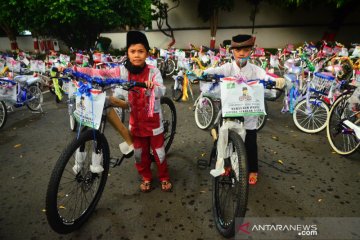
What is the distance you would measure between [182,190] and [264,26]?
22.0 m

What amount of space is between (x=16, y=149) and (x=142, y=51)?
11.4 feet

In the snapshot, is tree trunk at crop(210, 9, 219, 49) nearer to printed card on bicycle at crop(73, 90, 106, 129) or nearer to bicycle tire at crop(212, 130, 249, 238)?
bicycle tire at crop(212, 130, 249, 238)

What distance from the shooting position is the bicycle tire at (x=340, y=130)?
4047 millimetres

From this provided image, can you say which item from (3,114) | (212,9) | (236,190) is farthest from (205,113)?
(212,9)

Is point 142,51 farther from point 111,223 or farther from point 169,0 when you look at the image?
point 169,0

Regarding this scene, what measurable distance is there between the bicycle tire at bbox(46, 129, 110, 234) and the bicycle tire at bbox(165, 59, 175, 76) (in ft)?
27.6

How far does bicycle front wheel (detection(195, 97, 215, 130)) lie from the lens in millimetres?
5223

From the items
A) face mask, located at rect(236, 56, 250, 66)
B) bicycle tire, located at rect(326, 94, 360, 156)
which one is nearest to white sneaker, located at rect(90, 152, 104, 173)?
face mask, located at rect(236, 56, 250, 66)

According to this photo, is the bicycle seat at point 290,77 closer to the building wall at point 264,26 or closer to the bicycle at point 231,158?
the bicycle at point 231,158

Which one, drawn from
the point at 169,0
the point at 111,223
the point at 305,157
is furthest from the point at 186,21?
the point at 111,223

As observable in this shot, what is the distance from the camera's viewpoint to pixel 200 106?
542cm

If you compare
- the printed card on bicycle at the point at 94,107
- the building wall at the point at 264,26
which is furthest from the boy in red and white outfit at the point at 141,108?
the building wall at the point at 264,26

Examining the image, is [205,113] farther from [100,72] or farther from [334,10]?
[334,10]

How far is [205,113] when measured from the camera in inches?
211
